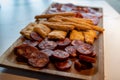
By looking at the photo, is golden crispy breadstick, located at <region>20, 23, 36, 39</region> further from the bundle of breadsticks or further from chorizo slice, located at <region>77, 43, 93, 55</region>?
chorizo slice, located at <region>77, 43, 93, 55</region>

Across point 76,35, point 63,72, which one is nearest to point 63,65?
point 63,72

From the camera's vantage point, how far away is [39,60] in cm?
68

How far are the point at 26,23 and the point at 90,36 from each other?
1.49ft

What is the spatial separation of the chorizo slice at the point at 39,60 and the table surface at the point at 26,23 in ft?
0.12

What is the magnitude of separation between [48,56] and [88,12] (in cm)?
69

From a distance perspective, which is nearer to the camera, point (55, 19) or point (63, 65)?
point (63, 65)

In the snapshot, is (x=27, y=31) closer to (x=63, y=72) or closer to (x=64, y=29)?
(x=64, y=29)

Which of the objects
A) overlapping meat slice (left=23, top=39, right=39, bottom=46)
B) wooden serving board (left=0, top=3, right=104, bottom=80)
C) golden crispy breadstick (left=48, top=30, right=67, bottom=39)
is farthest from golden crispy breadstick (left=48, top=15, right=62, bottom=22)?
wooden serving board (left=0, top=3, right=104, bottom=80)

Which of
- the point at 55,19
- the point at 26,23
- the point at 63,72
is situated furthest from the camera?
the point at 26,23

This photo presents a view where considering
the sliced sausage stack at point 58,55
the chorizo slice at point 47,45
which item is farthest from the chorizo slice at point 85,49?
the chorizo slice at point 47,45

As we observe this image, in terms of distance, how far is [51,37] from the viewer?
858 millimetres

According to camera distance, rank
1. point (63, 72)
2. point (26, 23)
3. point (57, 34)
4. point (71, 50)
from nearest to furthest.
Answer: point (63, 72) < point (71, 50) < point (57, 34) < point (26, 23)

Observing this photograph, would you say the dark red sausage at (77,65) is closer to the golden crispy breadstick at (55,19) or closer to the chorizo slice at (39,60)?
the chorizo slice at (39,60)

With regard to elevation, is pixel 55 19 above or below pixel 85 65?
above
